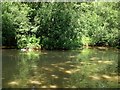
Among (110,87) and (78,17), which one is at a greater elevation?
(78,17)

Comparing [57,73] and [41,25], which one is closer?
[57,73]

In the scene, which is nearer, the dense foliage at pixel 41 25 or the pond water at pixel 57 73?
the pond water at pixel 57 73

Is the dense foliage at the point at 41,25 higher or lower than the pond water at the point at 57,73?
higher

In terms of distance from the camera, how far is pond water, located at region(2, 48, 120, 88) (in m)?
8.40

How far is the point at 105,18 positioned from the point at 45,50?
7.17 m

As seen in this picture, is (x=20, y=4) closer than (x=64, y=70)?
No

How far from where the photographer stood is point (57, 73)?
32.8ft

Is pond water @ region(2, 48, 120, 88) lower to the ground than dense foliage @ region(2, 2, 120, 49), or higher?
lower

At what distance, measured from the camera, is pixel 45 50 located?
1680cm

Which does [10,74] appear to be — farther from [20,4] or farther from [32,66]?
[20,4]

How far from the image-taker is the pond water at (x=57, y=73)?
8398 millimetres

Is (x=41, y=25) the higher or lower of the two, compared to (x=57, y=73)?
higher

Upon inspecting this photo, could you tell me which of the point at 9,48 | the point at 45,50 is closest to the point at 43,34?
the point at 45,50

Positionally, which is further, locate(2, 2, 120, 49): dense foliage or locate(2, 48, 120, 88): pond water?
locate(2, 2, 120, 49): dense foliage
